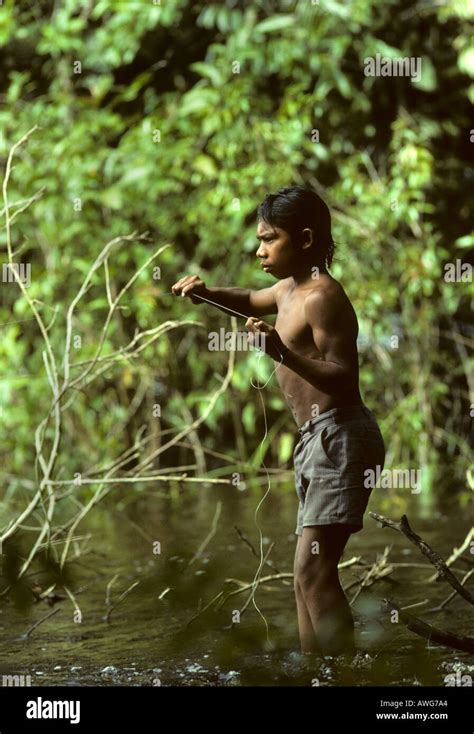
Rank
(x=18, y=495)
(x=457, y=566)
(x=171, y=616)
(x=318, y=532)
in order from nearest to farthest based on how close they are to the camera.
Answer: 1. (x=318, y=532)
2. (x=171, y=616)
3. (x=457, y=566)
4. (x=18, y=495)

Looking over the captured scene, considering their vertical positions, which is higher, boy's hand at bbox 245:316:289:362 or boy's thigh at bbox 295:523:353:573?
boy's hand at bbox 245:316:289:362

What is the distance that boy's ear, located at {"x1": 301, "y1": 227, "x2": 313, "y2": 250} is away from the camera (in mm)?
3615

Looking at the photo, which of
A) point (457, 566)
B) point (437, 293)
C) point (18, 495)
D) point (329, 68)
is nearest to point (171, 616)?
point (457, 566)

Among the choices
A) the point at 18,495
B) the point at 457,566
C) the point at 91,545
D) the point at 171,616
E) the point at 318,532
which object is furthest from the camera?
the point at 18,495

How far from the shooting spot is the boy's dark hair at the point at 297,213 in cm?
358

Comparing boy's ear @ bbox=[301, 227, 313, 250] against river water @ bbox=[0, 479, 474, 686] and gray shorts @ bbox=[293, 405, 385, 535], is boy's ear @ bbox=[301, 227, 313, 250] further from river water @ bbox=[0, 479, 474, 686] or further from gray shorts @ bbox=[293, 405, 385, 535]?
river water @ bbox=[0, 479, 474, 686]

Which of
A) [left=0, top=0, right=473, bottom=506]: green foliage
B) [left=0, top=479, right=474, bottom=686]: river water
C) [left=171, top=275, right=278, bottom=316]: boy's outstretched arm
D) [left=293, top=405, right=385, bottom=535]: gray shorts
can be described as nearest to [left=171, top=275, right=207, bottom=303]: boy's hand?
[left=171, top=275, right=278, bottom=316]: boy's outstretched arm

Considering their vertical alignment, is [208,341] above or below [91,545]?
above

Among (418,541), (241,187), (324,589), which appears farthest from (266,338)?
(241,187)

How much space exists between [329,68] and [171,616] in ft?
16.2

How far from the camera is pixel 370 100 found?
8656 millimetres
